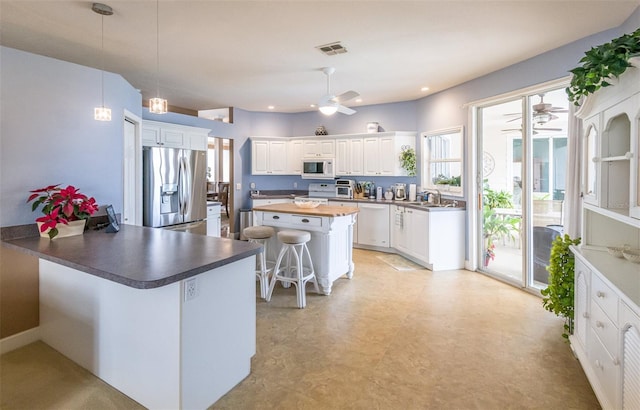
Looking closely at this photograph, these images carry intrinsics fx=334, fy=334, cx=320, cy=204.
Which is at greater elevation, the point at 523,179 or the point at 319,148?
the point at 319,148

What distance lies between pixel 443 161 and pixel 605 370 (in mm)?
3909

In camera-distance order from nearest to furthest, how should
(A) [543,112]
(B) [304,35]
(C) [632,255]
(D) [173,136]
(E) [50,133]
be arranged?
(C) [632,255] < (E) [50,133] < (B) [304,35] < (A) [543,112] < (D) [173,136]

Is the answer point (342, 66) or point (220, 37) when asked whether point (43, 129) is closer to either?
point (220, 37)

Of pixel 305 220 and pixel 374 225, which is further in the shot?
pixel 374 225

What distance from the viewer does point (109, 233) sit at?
2811 mm

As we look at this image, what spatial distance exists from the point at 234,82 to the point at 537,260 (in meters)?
4.65

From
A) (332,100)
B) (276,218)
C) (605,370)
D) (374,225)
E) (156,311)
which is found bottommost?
(605,370)

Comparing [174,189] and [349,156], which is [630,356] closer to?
[174,189]

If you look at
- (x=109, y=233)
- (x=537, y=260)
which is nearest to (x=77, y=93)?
(x=109, y=233)

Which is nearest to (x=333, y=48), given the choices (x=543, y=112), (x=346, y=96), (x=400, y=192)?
(x=346, y=96)

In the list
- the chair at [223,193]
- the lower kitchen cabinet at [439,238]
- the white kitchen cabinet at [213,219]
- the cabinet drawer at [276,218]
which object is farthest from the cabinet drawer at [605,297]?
the chair at [223,193]

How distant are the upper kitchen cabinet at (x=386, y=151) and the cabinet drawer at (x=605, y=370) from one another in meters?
4.23

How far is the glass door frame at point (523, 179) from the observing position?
12.8 feet

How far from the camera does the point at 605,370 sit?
1856mm
